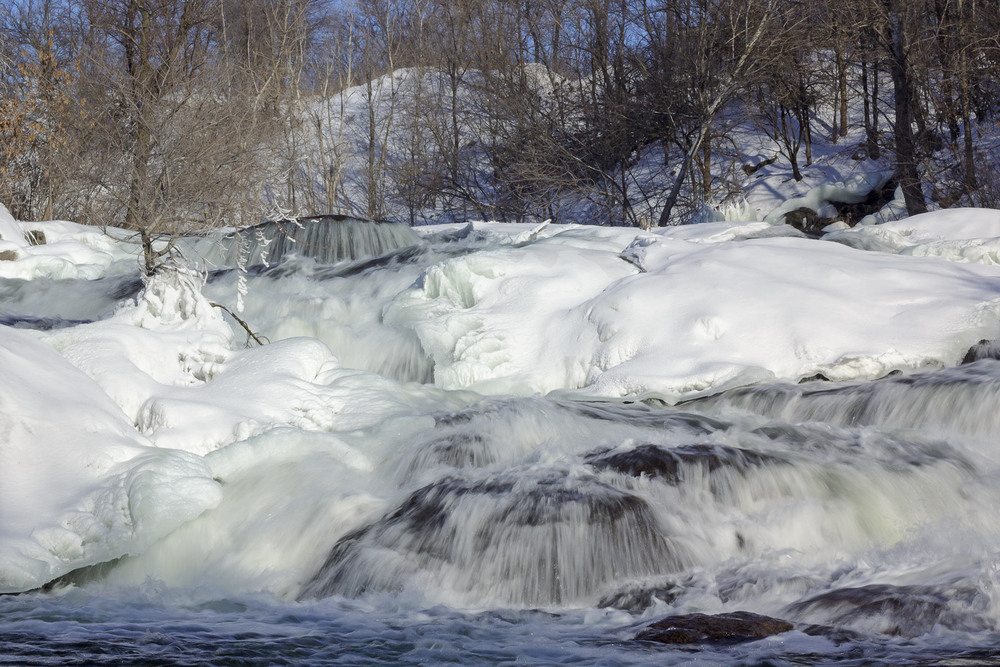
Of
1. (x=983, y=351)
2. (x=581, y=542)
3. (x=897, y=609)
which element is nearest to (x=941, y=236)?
(x=983, y=351)

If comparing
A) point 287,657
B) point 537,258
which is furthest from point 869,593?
point 537,258

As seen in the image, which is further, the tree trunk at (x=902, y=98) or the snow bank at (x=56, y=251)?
the tree trunk at (x=902, y=98)

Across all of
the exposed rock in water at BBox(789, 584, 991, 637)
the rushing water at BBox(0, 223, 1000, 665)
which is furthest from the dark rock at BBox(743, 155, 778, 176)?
the exposed rock in water at BBox(789, 584, 991, 637)

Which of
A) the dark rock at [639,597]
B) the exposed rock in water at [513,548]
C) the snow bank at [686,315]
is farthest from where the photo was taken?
the snow bank at [686,315]

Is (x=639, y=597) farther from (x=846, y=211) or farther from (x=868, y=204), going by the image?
(x=868, y=204)

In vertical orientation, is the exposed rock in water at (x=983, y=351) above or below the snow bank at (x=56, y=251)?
below

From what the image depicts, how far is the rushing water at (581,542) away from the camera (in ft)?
9.86

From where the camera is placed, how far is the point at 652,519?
13.1ft

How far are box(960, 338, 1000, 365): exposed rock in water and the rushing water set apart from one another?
18.7 inches

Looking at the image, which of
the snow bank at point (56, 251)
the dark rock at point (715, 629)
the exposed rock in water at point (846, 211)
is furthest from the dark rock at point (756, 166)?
the dark rock at point (715, 629)

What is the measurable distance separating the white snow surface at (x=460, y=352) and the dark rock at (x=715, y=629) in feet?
5.65

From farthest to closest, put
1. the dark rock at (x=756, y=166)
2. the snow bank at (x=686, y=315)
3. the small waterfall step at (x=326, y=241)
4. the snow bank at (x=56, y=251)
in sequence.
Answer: the dark rock at (x=756, y=166)
the small waterfall step at (x=326, y=241)
the snow bank at (x=56, y=251)
the snow bank at (x=686, y=315)

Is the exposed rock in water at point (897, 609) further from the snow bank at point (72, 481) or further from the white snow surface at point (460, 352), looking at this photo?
the snow bank at point (72, 481)

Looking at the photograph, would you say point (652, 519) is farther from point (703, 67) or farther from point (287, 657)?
point (703, 67)
